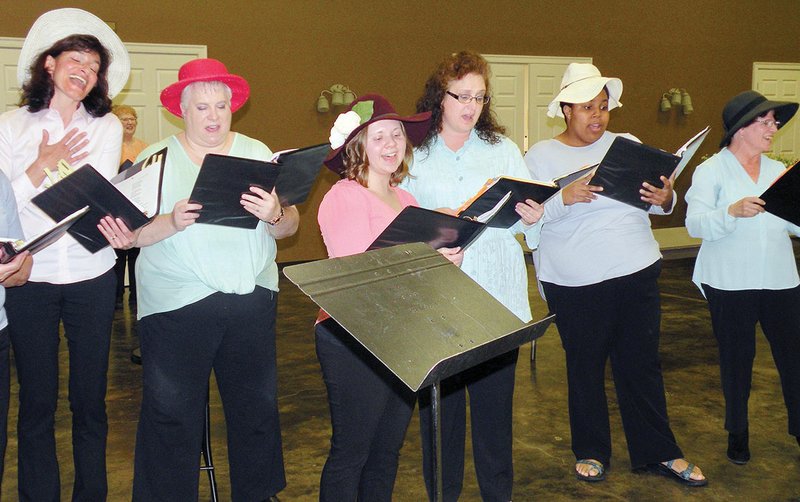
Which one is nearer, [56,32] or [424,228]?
[424,228]

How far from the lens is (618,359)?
11.4 ft

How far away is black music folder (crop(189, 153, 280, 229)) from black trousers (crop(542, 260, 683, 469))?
1495 millimetres

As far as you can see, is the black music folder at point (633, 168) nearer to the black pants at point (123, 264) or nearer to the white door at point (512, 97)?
the black pants at point (123, 264)

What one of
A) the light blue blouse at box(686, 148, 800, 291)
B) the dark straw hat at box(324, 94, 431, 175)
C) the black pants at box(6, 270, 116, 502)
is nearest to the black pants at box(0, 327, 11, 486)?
the black pants at box(6, 270, 116, 502)

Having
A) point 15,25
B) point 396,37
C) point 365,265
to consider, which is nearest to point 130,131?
point 15,25

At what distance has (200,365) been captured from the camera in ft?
9.11

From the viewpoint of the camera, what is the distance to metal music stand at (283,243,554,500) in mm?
1779

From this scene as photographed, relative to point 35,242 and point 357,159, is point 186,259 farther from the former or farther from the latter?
point 357,159

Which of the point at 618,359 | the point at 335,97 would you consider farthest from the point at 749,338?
the point at 335,97

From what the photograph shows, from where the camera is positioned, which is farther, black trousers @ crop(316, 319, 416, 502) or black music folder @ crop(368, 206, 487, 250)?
black trousers @ crop(316, 319, 416, 502)

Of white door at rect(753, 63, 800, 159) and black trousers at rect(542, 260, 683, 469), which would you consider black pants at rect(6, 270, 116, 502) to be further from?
white door at rect(753, 63, 800, 159)

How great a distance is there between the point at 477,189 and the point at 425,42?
297 inches

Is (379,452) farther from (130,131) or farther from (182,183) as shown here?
(130,131)

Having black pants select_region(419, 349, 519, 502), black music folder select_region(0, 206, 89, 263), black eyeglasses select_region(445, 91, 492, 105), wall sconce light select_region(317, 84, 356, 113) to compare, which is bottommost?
black pants select_region(419, 349, 519, 502)
